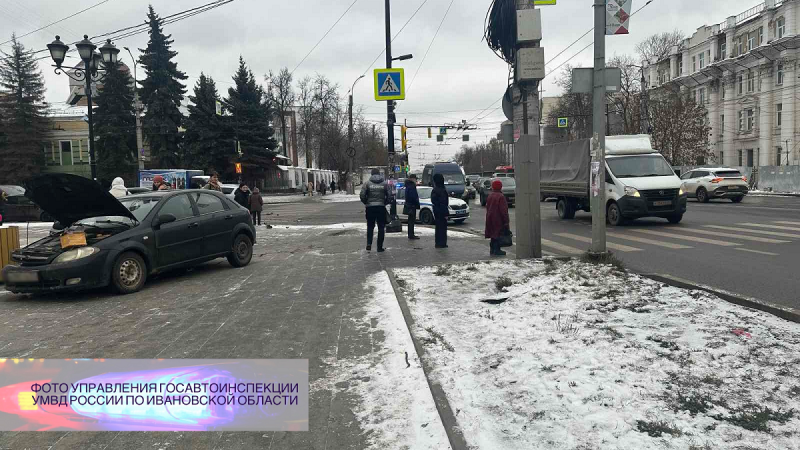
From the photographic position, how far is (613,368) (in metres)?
4.00

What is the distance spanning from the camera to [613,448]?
295 cm

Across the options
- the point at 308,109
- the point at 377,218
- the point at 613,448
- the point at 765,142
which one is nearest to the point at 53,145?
the point at 308,109

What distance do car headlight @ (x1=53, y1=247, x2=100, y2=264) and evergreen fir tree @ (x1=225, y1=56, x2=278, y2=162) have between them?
141 feet

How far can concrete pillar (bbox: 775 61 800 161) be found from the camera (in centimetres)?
4962

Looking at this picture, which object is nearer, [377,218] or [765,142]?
[377,218]

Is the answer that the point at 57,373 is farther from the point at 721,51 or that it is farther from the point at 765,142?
the point at 721,51

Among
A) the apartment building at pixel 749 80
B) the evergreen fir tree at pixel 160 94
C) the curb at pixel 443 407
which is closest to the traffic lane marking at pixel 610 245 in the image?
the curb at pixel 443 407

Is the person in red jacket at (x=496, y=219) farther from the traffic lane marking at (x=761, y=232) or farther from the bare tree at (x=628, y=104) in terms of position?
the bare tree at (x=628, y=104)

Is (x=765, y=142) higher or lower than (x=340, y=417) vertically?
higher

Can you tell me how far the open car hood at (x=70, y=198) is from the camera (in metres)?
7.66

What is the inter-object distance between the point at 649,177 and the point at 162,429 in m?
15.1

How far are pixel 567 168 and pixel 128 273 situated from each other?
14510 mm

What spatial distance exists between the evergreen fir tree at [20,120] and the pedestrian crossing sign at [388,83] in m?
52.3

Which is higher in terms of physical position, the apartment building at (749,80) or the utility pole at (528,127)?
the apartment building at (749,80)
